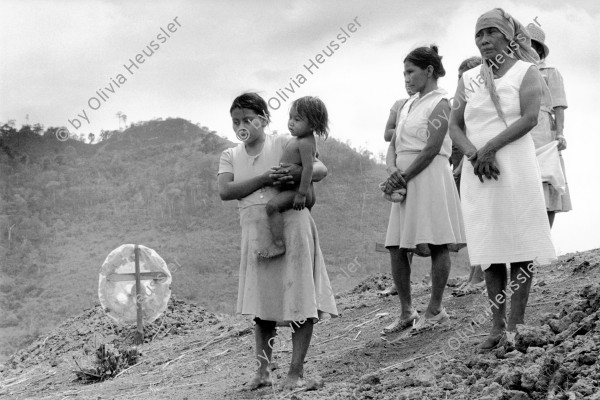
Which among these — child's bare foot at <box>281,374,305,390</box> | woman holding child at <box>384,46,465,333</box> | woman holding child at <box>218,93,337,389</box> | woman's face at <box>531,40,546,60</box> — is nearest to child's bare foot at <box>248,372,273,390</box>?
woman holding child at <box>218,93,337,389</box>

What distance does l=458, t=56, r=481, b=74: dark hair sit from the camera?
6662 millimetres

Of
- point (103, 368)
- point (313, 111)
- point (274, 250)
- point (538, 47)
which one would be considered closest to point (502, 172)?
point (313, 111)

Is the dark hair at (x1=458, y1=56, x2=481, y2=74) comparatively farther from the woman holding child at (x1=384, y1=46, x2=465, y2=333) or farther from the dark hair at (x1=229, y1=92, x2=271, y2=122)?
the dark hair at (x1=229, y1=92, x2=271, y2=122)

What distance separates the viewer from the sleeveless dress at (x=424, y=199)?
5594mm

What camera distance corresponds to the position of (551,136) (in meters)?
6.03

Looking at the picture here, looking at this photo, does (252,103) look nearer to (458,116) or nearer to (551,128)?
(458,116)

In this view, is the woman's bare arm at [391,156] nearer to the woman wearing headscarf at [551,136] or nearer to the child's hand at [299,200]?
the woman wearing headscarf at [551,136]

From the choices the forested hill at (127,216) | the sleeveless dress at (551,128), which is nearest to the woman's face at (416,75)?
the sleeveless dress at (551,128)

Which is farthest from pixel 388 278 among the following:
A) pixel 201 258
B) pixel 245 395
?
pixel 201 258

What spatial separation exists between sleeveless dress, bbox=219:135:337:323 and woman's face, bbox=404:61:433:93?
121 centimetres

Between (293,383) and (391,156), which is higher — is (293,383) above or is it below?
below

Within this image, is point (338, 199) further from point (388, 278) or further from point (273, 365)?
point (273, 365)

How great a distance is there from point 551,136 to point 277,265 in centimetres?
243

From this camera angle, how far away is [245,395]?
16.3 ft
